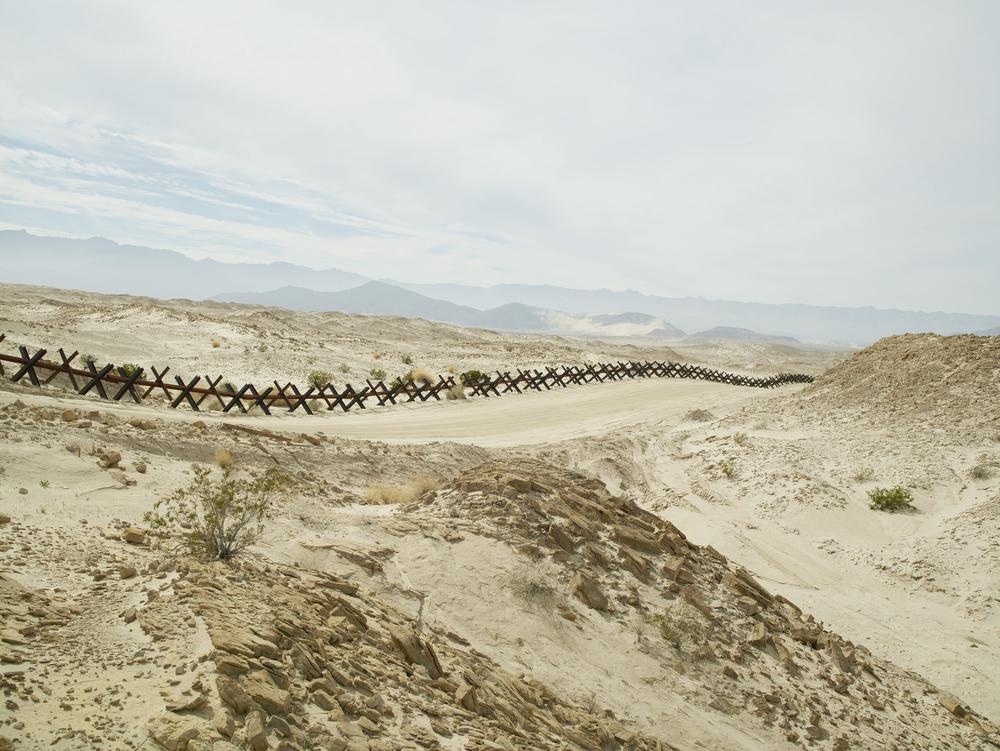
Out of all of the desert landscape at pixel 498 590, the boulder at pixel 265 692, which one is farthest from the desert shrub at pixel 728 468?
the boulder at pixel 265 692

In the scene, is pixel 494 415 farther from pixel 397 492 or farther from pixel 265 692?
pixel 265 692

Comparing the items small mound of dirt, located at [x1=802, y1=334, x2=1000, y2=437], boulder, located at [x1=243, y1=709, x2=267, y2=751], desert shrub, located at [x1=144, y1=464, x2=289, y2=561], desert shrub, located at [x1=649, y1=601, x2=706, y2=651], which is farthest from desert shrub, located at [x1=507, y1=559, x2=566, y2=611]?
small mound of dirt, located at [x1=802, y1=334, x2=1000, y2=437]

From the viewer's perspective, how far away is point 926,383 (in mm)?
21656

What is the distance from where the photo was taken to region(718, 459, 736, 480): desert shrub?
688 inches

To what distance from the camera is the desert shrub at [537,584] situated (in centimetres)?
776

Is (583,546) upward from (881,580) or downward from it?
upward

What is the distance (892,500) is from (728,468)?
13.9 feet

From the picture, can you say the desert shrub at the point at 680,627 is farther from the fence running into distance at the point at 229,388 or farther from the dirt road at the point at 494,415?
the fence running into distance at the point at 229,388

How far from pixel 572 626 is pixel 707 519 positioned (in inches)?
332

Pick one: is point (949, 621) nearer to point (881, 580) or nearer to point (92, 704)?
point (881, 580)

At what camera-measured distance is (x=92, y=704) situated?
3.56 metres

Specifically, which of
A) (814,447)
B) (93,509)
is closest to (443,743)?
(93,509)

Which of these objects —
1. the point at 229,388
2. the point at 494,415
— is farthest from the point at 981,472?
the point at 229,388

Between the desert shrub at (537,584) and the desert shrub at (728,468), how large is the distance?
10.9m
